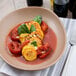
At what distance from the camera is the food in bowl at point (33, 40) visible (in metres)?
0.53

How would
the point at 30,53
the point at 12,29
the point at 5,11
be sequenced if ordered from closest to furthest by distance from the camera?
1. the point at 30,53
2. the point at 12,29
3. the point at 5,11

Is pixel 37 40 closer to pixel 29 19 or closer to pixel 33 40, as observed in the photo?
pixel 33 40

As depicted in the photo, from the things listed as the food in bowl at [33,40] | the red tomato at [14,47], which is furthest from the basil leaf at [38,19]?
the red tomato at [14,47]

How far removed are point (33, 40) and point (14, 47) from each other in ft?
0.20

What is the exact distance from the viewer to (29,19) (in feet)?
2.21

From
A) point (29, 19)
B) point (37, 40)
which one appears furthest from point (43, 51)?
point (29, 19)

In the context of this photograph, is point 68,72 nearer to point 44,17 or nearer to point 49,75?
point 49,75

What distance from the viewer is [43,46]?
0.54 m

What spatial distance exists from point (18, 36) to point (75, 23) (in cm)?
23

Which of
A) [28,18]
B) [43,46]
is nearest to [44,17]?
[28,18]

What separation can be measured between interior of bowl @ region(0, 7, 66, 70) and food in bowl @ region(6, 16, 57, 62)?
2 centimetres

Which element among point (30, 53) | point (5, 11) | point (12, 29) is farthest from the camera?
point (5, 11)

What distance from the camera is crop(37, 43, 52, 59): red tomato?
1.74 feet

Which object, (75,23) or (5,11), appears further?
(5,11)
